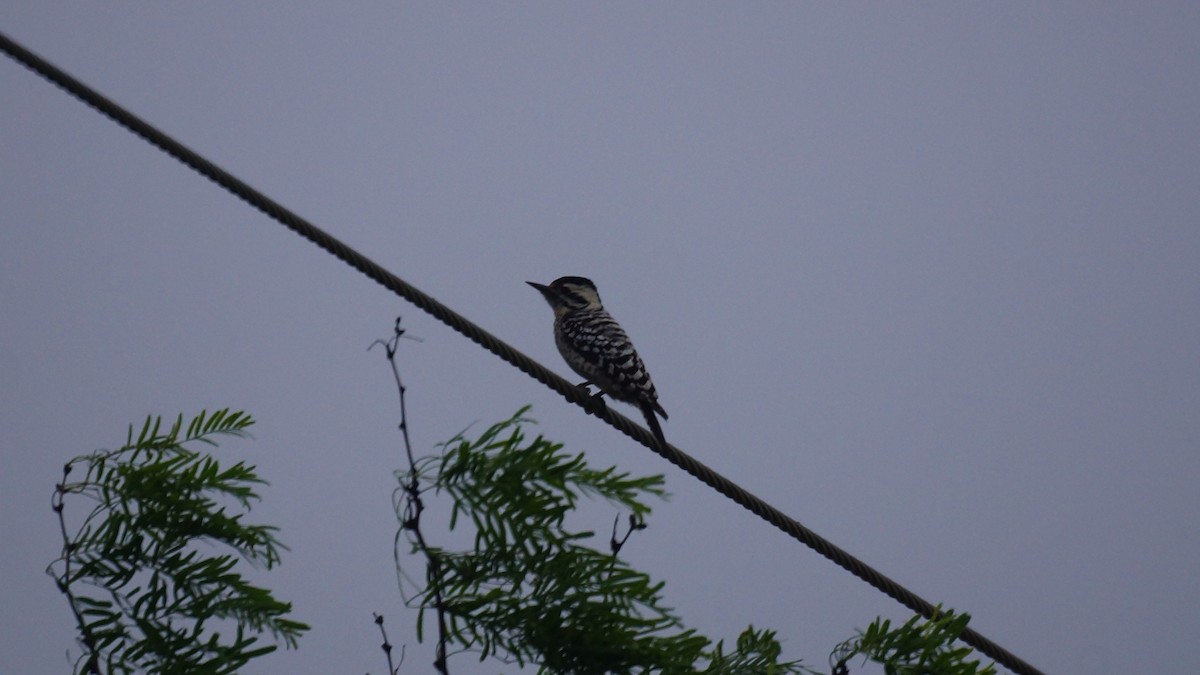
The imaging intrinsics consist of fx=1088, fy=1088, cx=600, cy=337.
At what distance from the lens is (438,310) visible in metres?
3.55

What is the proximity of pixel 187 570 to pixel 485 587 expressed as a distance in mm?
587

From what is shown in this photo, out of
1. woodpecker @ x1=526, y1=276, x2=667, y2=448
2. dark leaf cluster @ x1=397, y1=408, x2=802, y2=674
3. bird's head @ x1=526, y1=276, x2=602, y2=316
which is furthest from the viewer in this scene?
bird's head @ x1=526, y1=276, x2=602, y2=316

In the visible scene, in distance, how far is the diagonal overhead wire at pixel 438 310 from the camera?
310 centimetres

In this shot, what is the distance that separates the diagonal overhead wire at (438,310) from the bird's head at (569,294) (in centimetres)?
357

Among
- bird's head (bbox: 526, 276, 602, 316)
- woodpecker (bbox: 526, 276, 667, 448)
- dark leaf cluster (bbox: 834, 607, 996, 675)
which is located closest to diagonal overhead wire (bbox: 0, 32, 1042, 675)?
dark leaf cluster (bbox: 834, 607, 996, 675)

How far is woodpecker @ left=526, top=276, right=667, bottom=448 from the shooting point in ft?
21.4

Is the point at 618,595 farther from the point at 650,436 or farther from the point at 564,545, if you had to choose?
the point at 650,436

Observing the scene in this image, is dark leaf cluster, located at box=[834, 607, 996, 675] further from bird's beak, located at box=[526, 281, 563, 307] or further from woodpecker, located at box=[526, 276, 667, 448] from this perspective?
bird's beak, located at box=[526, 281, 563, 307]

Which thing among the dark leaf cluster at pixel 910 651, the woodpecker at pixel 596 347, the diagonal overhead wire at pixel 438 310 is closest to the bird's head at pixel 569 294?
the woodpecker at pixel 596 347

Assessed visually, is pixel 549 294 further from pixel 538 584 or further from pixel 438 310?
pixel 538 584

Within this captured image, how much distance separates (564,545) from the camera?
84.7 inches

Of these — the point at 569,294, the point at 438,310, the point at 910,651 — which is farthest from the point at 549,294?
the point at 910,651

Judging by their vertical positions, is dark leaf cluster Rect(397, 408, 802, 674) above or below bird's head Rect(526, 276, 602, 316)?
below

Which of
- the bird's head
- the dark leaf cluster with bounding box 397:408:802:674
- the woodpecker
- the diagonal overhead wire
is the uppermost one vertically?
the bird's head
